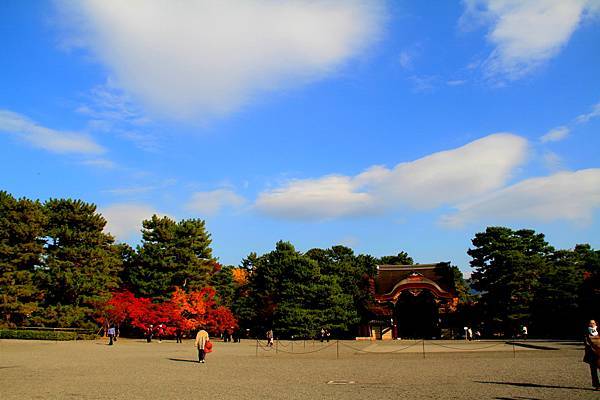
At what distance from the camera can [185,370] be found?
54.6ft

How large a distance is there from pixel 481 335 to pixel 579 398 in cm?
3683

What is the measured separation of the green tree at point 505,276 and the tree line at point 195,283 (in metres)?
0.09

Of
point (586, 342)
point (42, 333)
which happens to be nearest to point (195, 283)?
point (42, 333)

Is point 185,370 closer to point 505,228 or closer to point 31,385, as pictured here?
point 31,385

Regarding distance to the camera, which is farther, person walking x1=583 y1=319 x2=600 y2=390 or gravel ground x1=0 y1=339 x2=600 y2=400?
person walking x1=583 y1=319 x2=600 y2=390

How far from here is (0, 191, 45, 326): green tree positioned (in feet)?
120

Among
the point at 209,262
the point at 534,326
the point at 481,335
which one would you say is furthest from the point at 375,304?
the point at 209,262

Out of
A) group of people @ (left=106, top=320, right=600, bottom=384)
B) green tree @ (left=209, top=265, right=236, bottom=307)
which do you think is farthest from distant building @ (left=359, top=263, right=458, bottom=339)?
green tree @ (left=209, top=265, right=236, bottom=307)

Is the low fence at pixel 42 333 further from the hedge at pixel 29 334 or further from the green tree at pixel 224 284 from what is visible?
the green tree at pixel 224 284

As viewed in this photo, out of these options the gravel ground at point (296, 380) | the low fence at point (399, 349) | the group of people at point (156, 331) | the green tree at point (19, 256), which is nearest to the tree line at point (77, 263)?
the green tree at point (19, 256)

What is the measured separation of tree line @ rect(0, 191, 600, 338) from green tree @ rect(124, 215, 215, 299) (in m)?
0.11

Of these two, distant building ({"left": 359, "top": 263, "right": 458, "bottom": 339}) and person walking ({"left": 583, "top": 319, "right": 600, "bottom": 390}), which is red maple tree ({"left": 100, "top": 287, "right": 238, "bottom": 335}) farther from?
person walking ({"left": 583, "top": 319, "right": 600, "bottom": 390})

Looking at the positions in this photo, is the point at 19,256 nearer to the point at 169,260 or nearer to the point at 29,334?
the point at 29,334

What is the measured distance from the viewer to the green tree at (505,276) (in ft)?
129
